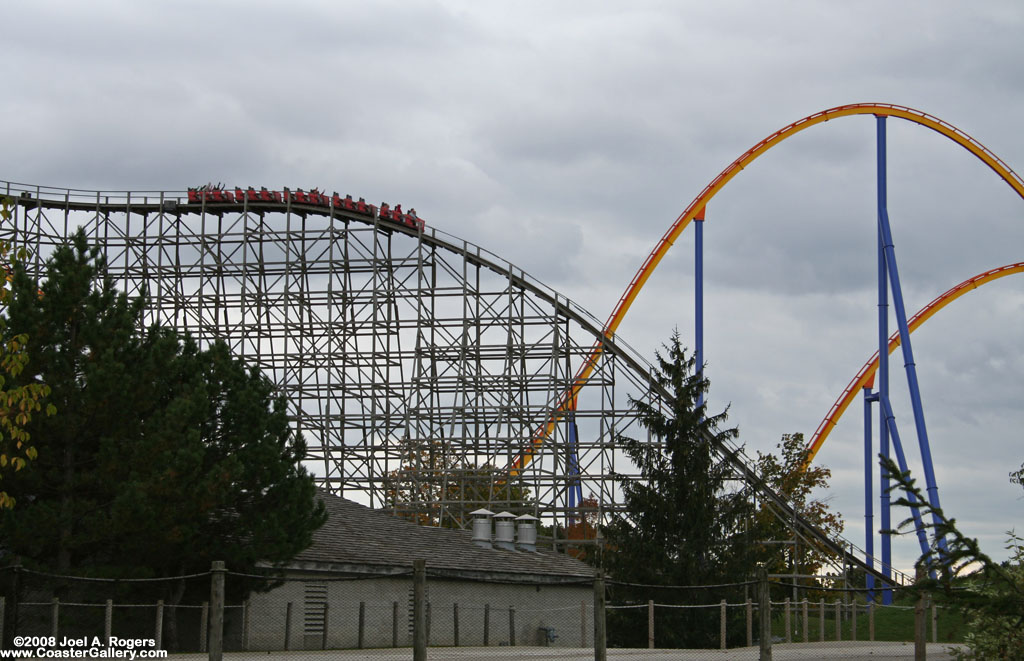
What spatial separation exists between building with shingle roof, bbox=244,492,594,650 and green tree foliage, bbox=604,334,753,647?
1123mm

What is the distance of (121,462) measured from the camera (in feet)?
58.0

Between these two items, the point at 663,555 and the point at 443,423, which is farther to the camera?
the point at 443,423

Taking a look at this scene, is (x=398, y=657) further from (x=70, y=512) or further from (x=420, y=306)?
(x=420, y=306)

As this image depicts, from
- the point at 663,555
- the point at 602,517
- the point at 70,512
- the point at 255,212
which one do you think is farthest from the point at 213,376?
the point at 255,212

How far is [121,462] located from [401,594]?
8095 millimetres

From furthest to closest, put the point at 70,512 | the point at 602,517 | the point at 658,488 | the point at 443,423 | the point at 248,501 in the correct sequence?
the point at 443,423 → the point at 602,517 → the point at 658,488 → the point at 248,501 → the point at 70,512

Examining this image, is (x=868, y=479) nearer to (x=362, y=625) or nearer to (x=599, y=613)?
(x=362, y=625)

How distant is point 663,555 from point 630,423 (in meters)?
10.7

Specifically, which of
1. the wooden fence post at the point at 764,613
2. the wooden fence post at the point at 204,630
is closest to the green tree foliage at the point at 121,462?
the wooden fence post at the point at 204,630

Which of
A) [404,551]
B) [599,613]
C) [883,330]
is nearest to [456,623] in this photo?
[404,551]

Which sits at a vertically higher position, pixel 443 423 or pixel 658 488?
pixel 443 423

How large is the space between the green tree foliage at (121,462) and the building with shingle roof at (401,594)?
153cm

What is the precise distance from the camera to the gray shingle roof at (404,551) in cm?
2361

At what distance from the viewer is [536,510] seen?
111 feet
